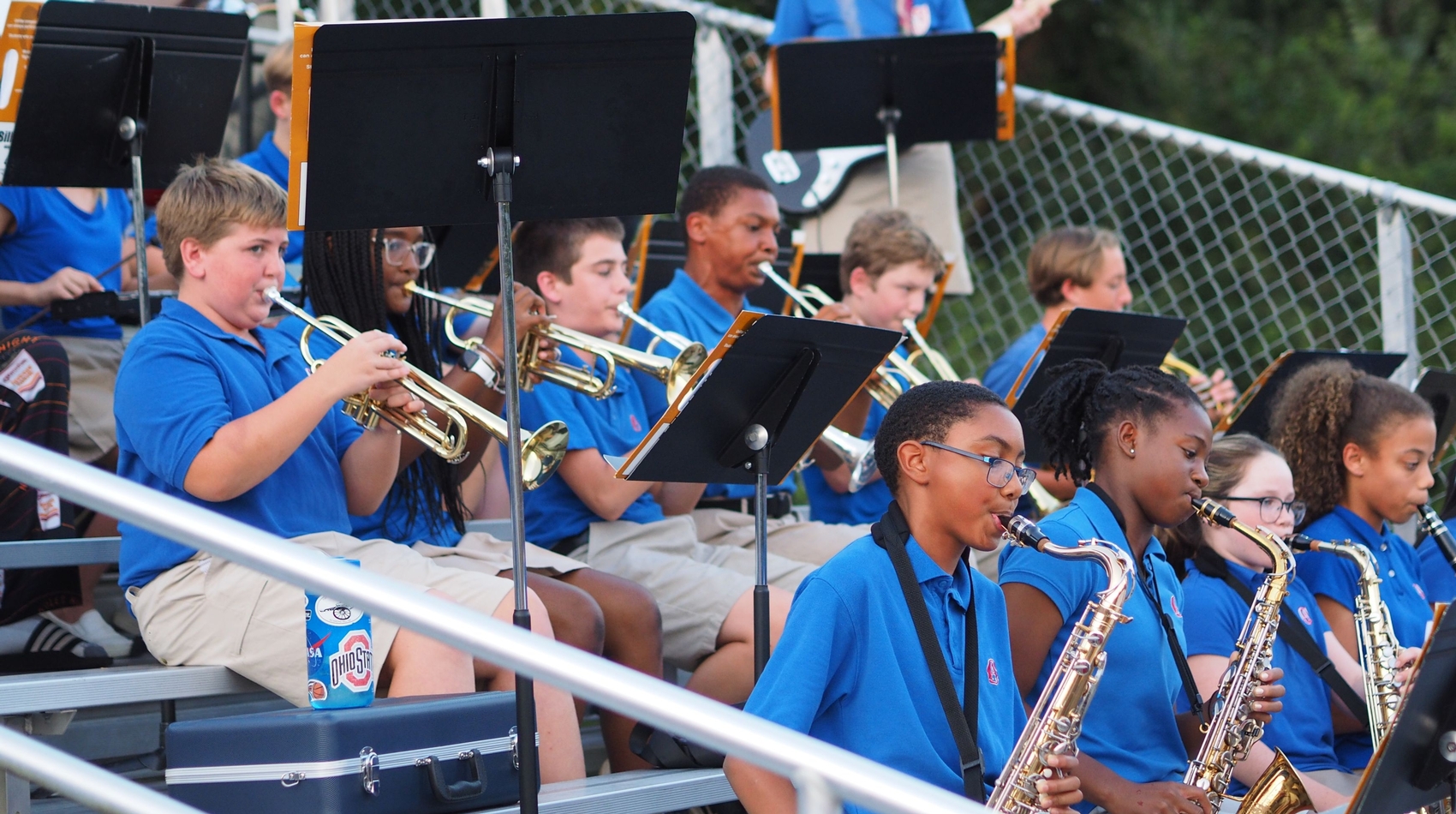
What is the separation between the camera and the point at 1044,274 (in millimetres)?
5641

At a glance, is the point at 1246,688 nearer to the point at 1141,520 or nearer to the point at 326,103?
the point at 1141,520

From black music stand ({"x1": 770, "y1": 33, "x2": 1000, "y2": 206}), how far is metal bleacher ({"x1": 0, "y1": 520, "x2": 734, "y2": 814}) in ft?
9.28

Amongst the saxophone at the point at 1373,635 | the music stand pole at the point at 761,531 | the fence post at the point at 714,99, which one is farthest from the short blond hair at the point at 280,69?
the saxophone at the point at 1373,635

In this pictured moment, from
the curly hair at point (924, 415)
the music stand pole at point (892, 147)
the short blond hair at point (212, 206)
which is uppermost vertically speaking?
the music stand pole at point (892, 147)

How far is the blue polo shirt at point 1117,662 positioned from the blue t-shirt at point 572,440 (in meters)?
1.22

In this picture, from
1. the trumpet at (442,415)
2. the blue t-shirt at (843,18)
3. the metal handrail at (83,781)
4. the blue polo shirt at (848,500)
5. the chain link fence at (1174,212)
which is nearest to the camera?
the metal handrail at (83,781)

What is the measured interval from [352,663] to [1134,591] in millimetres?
1554

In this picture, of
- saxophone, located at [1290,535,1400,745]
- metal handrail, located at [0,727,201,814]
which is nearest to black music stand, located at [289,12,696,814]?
metal handrail, located at [0,727,201,814]

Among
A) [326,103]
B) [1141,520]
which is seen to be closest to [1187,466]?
[1141,520]

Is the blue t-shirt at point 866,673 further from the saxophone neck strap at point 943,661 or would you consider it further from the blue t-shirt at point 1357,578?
the blue t-shirt at point 1357,578

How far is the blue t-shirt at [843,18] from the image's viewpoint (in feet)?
20.6

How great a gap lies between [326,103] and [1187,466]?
186 centimetres

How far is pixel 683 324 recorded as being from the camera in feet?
15.1

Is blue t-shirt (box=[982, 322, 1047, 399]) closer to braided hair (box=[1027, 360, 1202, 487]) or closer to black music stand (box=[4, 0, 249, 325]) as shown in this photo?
braided hair (box=[1027, 360, 1202, 487])
